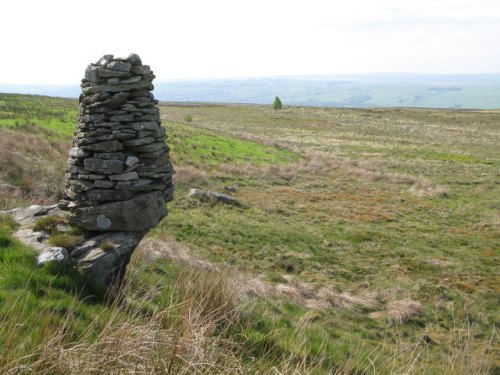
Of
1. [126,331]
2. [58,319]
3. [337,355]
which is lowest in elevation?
[337,355]

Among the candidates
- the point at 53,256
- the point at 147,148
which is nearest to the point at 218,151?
the point at 147,148

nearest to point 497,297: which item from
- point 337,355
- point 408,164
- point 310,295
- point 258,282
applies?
point 310,295

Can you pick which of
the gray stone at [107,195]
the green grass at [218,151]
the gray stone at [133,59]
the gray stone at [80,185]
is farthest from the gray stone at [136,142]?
the green grass at [218,151]

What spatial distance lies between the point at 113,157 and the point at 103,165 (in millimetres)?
271

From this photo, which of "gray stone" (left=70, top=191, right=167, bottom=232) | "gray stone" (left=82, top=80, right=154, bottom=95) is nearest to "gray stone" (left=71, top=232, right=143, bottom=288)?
"gray stone" (left=70, top=191, right=167, bottom=232)

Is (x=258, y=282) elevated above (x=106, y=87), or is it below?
below

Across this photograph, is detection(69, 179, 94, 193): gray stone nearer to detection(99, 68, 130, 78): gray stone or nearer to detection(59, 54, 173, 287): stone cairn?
detection(59, 54, 173, 287): stone cairn

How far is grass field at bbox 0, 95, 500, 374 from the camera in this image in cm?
739

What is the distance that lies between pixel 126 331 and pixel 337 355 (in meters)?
4.36

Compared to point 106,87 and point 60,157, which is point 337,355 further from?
point 60,157

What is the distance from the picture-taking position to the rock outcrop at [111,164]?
9.33 meters

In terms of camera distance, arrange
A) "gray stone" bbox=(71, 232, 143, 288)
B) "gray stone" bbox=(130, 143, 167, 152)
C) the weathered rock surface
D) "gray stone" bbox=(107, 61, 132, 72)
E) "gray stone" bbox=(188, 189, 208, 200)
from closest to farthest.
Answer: the weathered rock surface < "gray stone" bbox=(71, 232, 143, 288) < "gray stone" bbox=(107, 61, 132, 72) < "gray stone" bbox=(130, 143, 167, 152) < "gray stone" bbox=(188, 189, 208, 200)

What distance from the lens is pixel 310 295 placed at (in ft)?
46.0

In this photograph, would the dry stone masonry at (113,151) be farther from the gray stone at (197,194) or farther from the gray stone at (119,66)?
the gray stone at (197,194)
